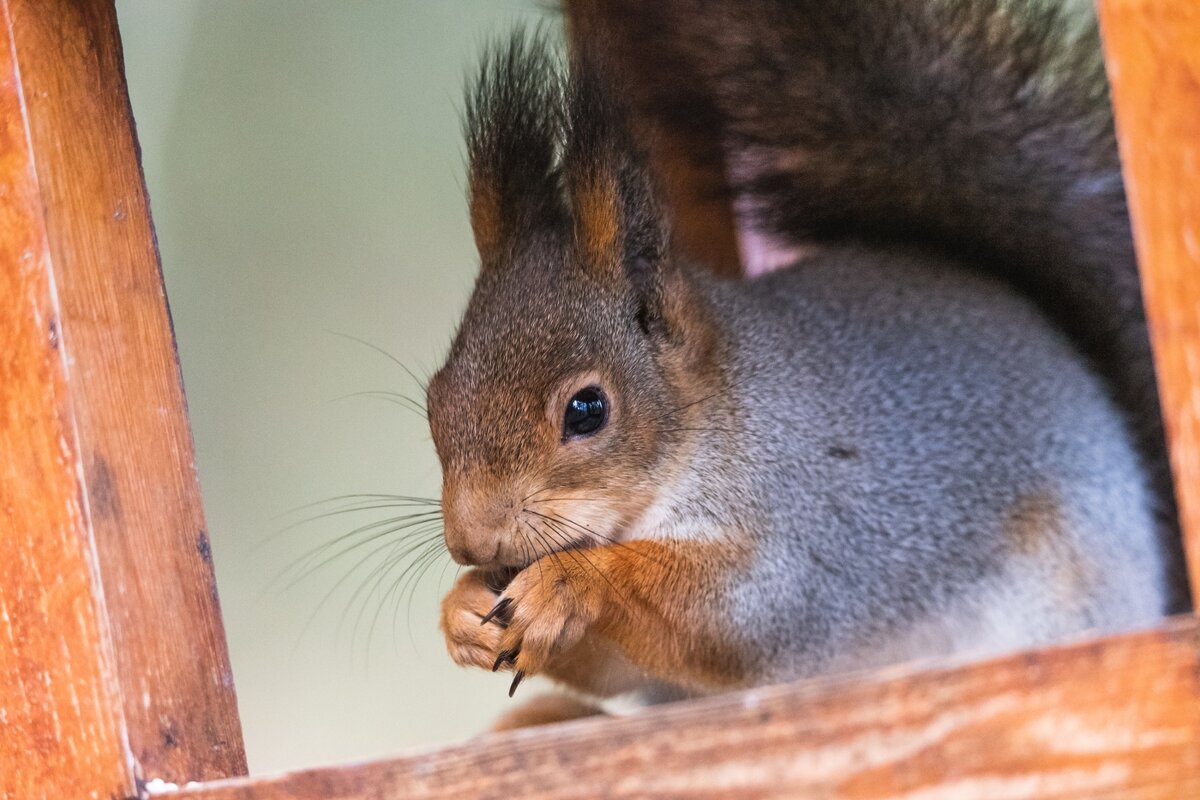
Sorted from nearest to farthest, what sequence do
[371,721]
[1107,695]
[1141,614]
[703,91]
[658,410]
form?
1. [1107,695]
2. [658,410]
3. [1141,614]
4. [703,91]
5. [371,721]

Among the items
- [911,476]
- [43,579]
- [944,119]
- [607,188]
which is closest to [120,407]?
[43,579]

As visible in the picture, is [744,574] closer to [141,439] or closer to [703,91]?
[141,439]

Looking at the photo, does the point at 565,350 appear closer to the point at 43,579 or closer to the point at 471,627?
the point at 471,627

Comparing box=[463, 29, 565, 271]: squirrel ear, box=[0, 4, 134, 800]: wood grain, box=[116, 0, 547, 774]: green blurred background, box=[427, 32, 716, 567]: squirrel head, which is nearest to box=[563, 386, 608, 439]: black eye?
box=[427, 32, 716, 567]: squirrel head

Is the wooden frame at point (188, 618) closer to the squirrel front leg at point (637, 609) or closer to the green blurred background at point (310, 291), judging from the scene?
the squirrel front leg at point (637, 609)

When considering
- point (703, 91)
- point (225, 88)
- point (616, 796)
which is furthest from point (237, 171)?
point (616, 796)

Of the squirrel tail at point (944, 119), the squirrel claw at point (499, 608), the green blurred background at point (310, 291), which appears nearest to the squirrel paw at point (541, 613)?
the squirrel claw at point (499, 608)

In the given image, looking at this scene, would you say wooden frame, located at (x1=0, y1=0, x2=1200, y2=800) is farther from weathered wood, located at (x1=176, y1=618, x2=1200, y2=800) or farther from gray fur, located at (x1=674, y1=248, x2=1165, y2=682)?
gray fur, located at (x1=674, y1=248, x2=1165, y2=682)
